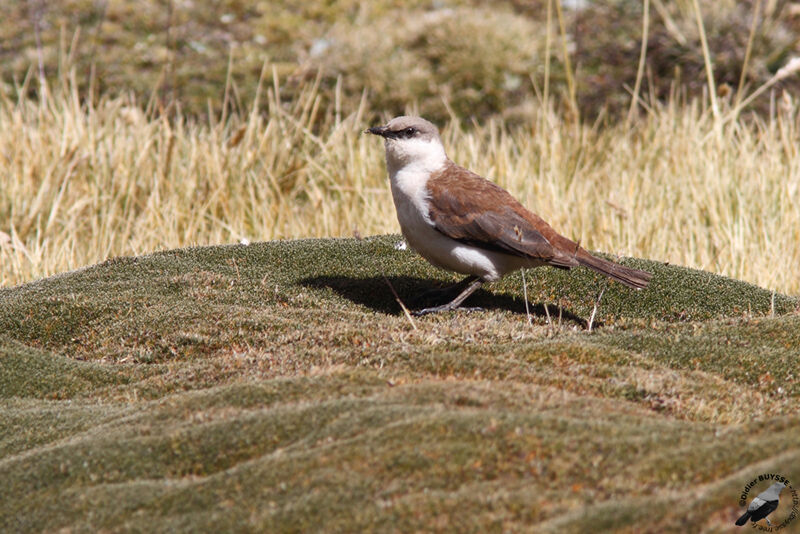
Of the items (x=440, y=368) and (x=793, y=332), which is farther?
(x=793, y=332)

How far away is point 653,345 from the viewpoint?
15.5 feet

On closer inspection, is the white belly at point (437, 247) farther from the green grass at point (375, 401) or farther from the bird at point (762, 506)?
the bird at point (762, 506)

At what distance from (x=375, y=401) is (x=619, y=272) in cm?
252

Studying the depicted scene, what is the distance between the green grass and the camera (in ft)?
9.46

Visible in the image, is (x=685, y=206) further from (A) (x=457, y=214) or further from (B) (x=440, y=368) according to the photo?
(B) (x=440, y=368)

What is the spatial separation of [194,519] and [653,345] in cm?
268

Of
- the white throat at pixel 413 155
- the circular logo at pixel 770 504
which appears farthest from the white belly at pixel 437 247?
the circular logo at pixel 770 504

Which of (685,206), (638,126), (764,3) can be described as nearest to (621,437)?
(685,206)

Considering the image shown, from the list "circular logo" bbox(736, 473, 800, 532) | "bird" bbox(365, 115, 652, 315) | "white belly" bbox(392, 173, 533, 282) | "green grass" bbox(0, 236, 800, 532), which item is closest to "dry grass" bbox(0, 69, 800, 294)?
"green grass" bbox(0, 236, 800, 532)

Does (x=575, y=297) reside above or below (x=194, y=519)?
below

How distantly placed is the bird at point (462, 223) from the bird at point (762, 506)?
2.97 metres

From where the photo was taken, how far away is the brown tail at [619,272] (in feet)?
18.3

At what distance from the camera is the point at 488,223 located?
556 centimetres

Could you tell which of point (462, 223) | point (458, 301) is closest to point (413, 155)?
point (462, 223)
